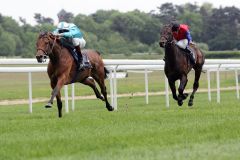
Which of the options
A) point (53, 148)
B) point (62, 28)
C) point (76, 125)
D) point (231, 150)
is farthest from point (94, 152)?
point (62, 28)

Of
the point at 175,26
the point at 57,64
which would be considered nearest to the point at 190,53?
the point at 175,26

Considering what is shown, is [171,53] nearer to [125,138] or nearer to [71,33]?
[71,33]

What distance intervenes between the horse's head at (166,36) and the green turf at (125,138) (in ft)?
6.90

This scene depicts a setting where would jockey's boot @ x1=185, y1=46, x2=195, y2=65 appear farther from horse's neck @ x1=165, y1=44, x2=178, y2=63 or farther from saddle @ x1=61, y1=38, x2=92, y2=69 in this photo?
saddle @ x1=61, y1=38, x2=92, y2=69

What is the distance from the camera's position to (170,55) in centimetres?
1307

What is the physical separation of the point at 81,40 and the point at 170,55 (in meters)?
1.75

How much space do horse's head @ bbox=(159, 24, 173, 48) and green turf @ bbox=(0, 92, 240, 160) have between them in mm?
2102

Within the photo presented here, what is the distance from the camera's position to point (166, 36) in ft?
41.3

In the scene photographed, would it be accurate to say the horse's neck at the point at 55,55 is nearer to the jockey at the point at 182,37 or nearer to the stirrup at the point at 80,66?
the stirrup at the point at 80,66

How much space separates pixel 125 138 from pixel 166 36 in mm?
4839

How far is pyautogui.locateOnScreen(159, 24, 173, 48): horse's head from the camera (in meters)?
12.4

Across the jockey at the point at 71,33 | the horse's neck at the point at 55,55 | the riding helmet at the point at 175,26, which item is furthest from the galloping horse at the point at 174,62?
the horse's neck at the point at 55,55

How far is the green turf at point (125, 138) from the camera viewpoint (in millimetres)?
6980

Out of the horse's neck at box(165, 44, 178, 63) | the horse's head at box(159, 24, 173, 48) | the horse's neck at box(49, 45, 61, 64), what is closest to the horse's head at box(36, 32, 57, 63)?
the horse's neck at box(49, 45, 61, 64)
